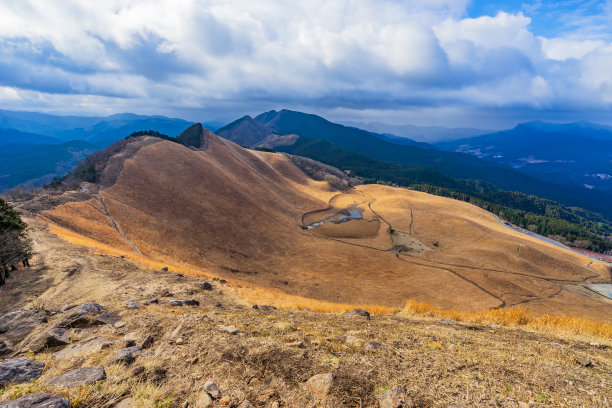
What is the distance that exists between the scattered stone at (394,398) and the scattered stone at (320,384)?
54.0 inches

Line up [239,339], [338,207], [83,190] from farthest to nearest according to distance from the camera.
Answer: [338,207]
[83,190]
[239,339]

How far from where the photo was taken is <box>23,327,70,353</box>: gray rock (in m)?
9.97

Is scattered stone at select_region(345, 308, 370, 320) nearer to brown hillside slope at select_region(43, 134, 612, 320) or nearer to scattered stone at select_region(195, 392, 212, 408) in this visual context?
brown hillside slope at select_region(43, 134, 612, 320)

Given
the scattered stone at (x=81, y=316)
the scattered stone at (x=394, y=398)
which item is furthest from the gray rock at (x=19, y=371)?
the scattered stone at (x=394, y=398)

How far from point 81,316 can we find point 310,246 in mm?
54594

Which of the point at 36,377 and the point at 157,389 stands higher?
the point at 157,389

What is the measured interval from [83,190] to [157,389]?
6144 centimetres

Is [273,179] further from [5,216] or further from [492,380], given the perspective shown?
[492,380]

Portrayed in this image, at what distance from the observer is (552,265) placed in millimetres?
68750

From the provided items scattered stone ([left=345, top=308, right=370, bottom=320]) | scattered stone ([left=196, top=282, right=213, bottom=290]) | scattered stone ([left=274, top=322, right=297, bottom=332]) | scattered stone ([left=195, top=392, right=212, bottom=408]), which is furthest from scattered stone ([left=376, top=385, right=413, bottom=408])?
scattered stone ([left=196, top=282, right=213, bottom=290])

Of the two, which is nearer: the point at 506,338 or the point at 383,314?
the point at 506,338

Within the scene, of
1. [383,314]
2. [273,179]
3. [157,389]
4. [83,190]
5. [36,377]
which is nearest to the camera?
[157,389]

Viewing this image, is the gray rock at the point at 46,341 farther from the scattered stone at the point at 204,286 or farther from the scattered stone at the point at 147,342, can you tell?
the scattered stone at the point at 204,286

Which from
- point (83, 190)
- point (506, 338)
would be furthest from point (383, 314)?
point (83, 190)
